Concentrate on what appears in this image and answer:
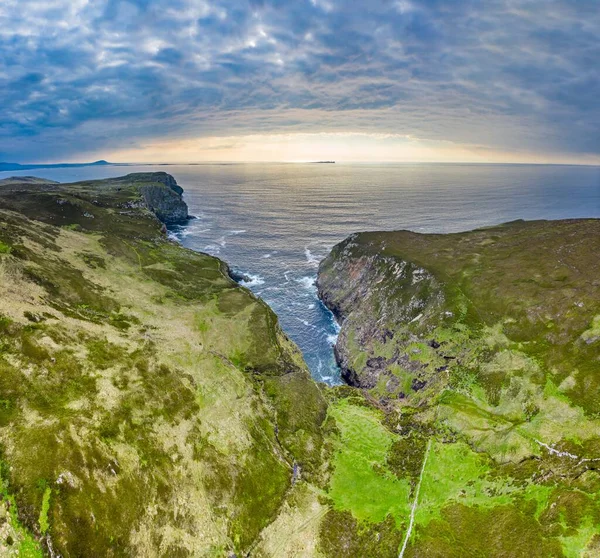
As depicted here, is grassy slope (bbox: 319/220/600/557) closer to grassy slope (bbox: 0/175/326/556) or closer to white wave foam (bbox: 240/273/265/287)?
grassy slope (bbox: 0/175/326/556)

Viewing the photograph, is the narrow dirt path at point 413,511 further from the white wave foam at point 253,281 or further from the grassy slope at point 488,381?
the white wave foam at point 253,281

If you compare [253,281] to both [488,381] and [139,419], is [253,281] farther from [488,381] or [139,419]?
[488,381]

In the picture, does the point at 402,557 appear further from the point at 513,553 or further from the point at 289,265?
the point at 289,265

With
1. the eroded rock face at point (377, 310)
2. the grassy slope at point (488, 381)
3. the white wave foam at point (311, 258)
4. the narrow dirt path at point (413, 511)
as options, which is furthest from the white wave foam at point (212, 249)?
the narrow dirt path at point (413, 511)

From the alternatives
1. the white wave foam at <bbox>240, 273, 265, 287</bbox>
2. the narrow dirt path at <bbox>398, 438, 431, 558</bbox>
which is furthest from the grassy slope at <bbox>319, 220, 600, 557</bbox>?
the white wave foam at <bbox>240, 273, 265, 287</bbox>

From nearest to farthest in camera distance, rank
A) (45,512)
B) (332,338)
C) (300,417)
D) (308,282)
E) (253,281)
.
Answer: (45,512) < (300,417) < (332,338) < (308,282) < (253,281)

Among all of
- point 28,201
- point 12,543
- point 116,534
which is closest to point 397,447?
point 116,534

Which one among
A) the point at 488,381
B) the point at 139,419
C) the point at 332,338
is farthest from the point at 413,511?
the point at 332,338
